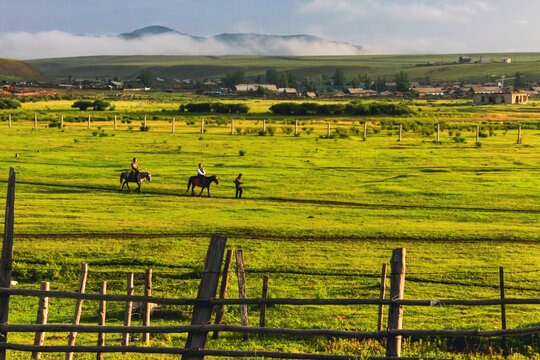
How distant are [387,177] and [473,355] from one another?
27567mm

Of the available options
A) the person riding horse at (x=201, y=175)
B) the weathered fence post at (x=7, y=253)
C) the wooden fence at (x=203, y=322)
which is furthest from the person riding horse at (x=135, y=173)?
the weathered fence post at (x=7, y=253)

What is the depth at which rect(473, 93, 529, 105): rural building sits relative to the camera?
15700 cm

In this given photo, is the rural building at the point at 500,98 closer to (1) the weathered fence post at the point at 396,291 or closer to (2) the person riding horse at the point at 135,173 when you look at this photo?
(2) the person riding horse at the point at 135,173

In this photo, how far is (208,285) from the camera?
10.1 metres

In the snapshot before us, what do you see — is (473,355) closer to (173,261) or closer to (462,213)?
(173,261)

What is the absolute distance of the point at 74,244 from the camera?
24.1m

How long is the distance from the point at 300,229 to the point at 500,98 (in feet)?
464

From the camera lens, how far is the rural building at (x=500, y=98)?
157 meters

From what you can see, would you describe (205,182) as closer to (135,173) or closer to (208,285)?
(135,173)

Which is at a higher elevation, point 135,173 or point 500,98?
point 500,98

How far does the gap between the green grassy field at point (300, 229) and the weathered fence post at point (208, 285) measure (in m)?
4.82

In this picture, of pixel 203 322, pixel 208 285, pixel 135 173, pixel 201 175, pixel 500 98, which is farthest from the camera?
pixel 500 98

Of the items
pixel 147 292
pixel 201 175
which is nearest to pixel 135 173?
pixel 201 175

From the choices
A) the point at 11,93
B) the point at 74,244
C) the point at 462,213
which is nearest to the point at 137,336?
the point at 74,244
